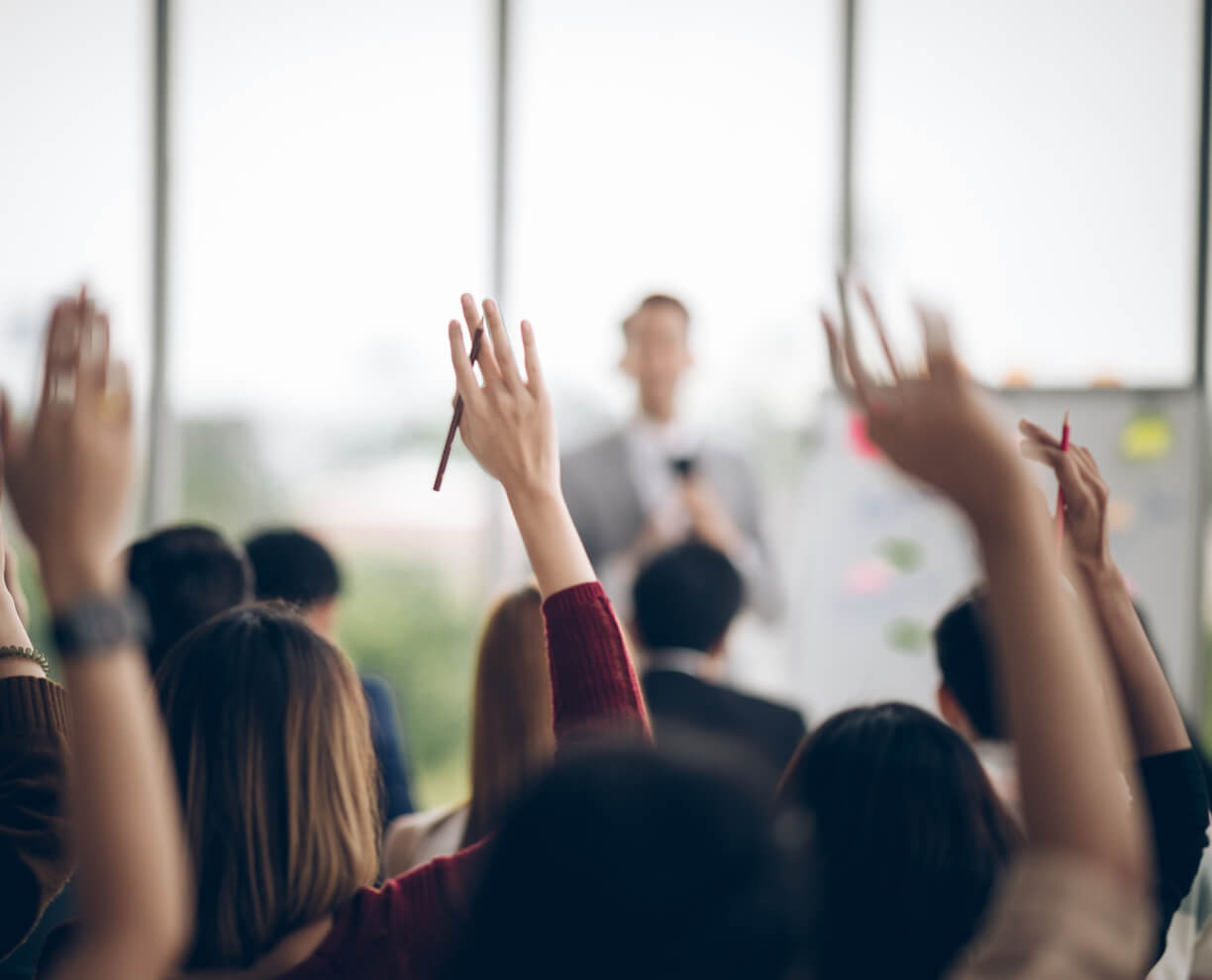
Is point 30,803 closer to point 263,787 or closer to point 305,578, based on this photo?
point 263,787

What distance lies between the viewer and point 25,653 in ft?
4.17

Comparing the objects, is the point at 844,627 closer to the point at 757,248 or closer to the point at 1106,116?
the point at 757,248

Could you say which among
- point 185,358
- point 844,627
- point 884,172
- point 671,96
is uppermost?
point 671,96

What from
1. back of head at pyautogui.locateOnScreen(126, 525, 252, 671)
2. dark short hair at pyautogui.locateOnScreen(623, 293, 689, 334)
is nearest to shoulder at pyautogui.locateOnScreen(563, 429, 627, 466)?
dark short hair at pyautogui.locateOnScreen(623, 293, 689, 334)

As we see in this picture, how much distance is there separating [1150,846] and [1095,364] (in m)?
2.96

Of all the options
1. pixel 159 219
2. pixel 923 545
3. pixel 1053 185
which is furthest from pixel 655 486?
pixel 159 219

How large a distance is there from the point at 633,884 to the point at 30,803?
0.88 metres

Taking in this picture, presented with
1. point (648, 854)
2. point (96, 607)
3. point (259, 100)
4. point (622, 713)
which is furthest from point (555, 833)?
point (259, 100)

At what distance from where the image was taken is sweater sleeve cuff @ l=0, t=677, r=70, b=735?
121 cm

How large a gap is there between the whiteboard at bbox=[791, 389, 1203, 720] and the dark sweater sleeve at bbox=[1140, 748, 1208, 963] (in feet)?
7.86

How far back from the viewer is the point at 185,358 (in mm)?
3982

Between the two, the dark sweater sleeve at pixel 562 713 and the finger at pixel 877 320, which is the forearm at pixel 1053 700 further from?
the dark sweater sleeve at pixel 562 713

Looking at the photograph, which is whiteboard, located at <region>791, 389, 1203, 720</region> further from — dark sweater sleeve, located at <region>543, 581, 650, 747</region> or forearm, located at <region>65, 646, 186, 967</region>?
forearm, located at <region>65, 646, 186, 967</region>

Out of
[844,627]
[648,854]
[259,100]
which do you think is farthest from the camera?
[259,100]
